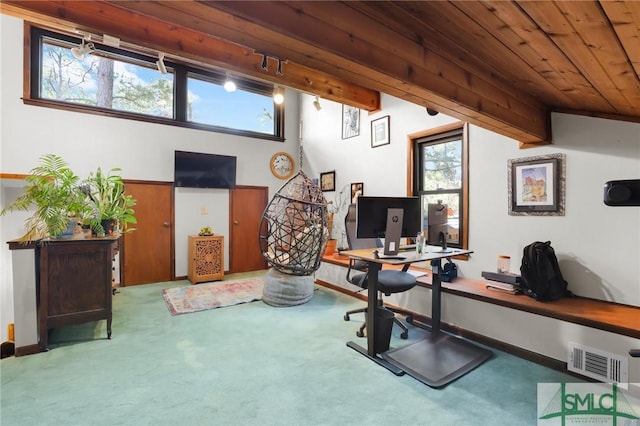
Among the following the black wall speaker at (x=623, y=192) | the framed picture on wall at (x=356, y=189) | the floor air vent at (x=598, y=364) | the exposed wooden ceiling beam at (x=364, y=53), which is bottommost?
the floor air vent at (x=598, y=364)

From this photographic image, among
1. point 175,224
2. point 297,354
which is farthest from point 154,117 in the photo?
point 297,354

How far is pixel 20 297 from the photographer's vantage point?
8.13 feet

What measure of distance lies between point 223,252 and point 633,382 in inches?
195

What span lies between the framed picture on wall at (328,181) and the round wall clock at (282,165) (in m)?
0.94

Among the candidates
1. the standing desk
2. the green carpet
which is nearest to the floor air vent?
the green carpet

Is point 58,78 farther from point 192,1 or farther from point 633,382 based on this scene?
point 633,382

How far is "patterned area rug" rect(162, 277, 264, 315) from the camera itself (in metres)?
3.72

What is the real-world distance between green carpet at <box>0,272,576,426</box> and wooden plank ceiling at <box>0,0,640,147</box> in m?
1.89

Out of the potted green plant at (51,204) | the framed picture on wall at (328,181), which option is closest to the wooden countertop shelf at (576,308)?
the framed picture on wall at (328,181)

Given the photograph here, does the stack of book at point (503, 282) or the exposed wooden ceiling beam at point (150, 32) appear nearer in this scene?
the exposed wooden ceiling beam at point (150, 32)

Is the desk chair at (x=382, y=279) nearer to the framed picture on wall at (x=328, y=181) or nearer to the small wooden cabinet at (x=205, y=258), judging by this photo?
the framed picture on wall at (x=328, y=181)

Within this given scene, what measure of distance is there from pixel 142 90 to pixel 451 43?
197 inches

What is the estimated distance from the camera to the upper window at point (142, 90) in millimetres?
4254

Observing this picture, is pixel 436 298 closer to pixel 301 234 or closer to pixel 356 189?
pixel 301 234
